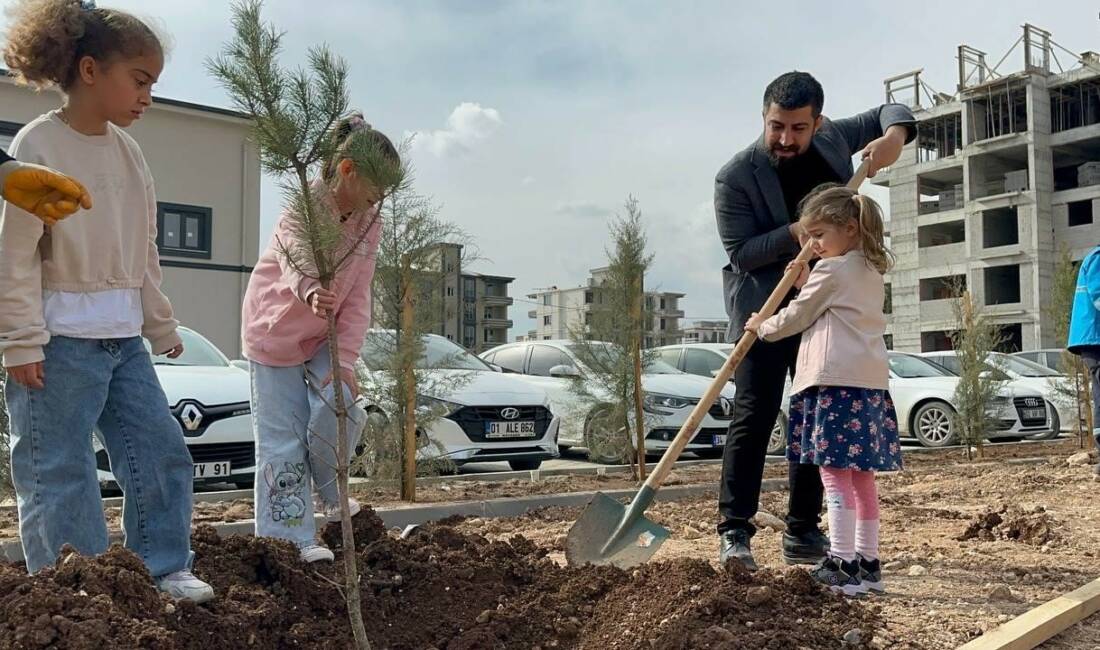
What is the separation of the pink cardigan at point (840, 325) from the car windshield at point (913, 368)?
1050cm

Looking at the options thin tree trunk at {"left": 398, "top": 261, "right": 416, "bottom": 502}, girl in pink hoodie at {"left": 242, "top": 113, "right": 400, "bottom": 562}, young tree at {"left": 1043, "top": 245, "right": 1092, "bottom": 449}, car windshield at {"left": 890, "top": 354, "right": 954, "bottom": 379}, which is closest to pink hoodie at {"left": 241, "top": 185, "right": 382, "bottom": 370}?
girl in pink hoodie at {"left": 242, "top": 113, "right": 400, "bottom": 562}

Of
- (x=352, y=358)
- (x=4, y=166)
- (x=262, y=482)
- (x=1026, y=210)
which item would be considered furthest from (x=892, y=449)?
(x=1026, y=210)

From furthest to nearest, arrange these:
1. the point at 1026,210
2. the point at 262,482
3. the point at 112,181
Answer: the point at 1026,210
the point at 262,482
the point at 112,181

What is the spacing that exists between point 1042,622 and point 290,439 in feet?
8.56

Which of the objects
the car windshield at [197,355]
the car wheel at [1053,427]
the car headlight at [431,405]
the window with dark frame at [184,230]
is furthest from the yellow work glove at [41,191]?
the window with dark frame at [184,230]

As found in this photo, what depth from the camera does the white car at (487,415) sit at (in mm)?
7602

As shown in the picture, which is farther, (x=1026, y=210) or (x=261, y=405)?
(x=1026, y=210)

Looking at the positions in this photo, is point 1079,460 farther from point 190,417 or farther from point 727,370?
point 190,417

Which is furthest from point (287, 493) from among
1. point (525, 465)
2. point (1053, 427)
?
point (1053, 427)

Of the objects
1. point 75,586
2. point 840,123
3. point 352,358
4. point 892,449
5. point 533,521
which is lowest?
point 533,521

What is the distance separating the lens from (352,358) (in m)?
3.52

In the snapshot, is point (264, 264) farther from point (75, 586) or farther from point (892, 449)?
point (892, 449)

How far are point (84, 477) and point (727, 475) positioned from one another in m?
2.38

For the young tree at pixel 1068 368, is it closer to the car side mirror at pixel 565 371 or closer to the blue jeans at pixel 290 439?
the car side mirror at pixel 565 371
